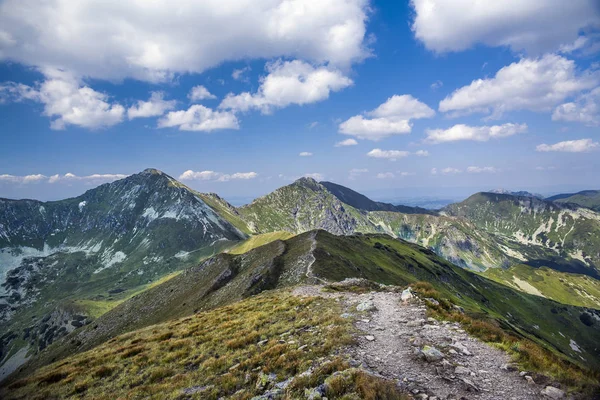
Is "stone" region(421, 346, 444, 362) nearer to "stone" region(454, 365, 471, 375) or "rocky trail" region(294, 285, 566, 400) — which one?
"rocky trail" region(294, 285, 566, 400)

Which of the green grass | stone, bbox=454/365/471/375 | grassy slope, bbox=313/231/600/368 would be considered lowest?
grassy slope, bbox=313/231/600/368

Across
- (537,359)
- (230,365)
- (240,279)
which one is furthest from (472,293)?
(230,365)

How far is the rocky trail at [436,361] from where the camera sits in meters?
11.1

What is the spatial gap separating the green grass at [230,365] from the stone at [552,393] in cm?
521

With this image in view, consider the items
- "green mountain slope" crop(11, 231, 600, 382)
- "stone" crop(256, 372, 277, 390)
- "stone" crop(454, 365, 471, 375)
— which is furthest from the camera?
"green mountain slope" crop(11, 231, 600, 382)

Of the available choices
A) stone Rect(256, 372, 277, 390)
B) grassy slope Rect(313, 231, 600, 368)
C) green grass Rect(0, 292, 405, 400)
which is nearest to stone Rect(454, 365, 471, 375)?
green grass Rect(0, 292, 405, 400)

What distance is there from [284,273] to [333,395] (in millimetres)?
49055

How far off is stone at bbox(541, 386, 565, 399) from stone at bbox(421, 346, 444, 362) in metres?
3.82

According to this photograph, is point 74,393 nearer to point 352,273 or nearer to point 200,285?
point 352,273

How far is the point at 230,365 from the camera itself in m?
16.5

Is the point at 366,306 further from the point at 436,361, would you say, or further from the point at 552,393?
the point at 552,393

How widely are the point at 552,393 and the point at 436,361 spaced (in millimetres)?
4098

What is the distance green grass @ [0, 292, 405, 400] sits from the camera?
1263 cm

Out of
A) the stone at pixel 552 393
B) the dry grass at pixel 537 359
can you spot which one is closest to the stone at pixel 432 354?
the dry grass at pixel 537 359
